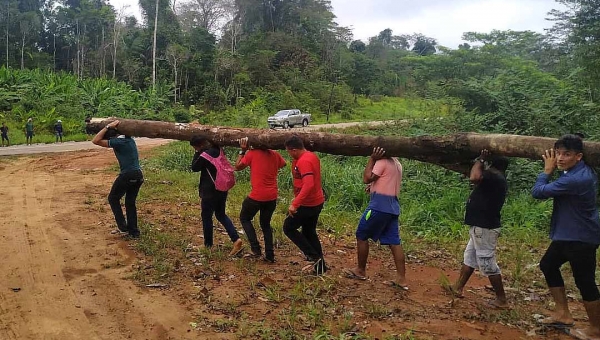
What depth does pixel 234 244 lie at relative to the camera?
6.34 meters

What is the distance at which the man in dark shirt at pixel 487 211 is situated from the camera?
487 centimetres

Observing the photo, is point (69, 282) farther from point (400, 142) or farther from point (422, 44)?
point (422, 44)

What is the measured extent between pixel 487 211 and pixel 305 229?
2025 mm

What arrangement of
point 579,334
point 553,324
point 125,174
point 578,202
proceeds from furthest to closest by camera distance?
point 125,174, point 553,324, point 579,334, point 578,202

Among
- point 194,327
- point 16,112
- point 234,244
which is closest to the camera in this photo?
point 194,327

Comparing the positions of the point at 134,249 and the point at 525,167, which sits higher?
the point at 525,167

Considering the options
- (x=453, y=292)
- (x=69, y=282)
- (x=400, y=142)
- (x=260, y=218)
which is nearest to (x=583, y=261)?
(x=453, y=292)

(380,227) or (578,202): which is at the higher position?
(578,202)

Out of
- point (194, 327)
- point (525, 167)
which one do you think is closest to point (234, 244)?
point (194, 327)

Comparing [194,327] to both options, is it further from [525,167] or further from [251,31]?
[251,31]

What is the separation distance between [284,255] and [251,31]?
141ft

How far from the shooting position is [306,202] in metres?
5.55

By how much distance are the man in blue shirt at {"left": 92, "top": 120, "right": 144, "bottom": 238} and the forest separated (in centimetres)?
972

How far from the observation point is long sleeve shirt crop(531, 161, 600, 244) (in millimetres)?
4164
